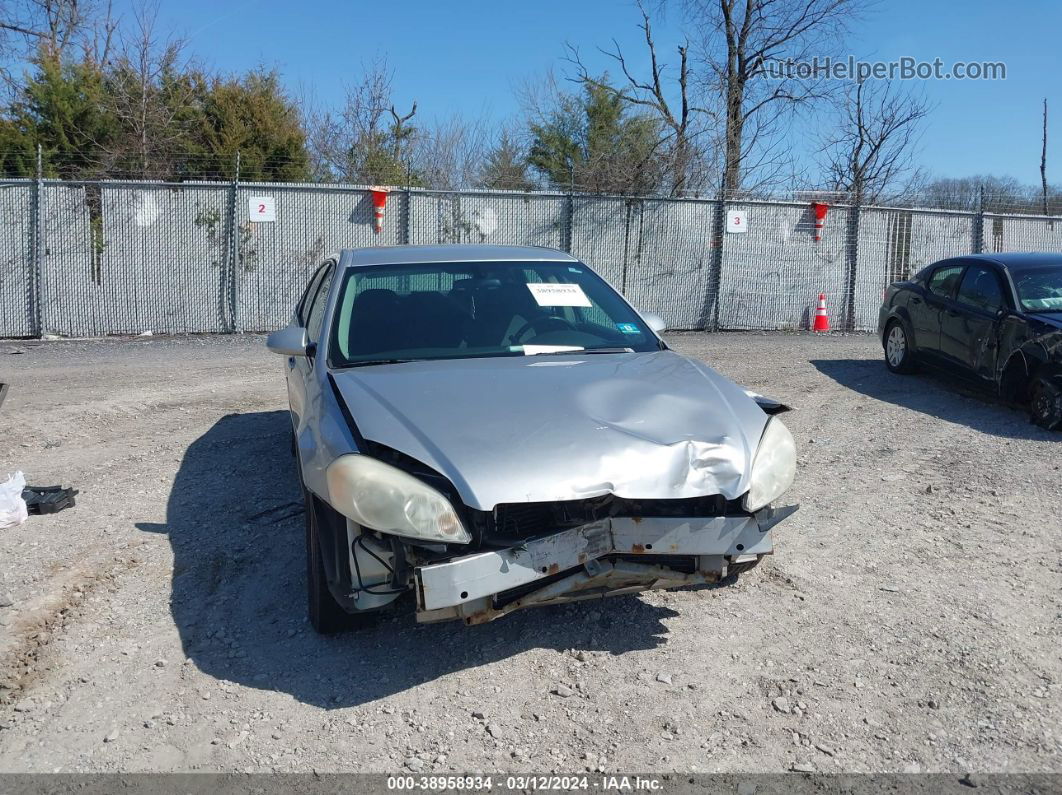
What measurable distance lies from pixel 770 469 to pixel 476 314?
1.91 meters

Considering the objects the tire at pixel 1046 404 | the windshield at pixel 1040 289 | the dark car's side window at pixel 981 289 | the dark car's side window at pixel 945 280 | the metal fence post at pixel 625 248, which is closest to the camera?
the tire at pixel 1046 404

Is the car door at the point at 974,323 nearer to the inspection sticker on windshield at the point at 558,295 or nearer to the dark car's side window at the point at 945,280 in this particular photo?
the dark car's side window at the point at 945,280

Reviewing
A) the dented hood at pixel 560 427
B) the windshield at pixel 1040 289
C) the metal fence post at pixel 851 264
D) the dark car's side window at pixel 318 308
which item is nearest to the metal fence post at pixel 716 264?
the metal fence post at pixel 851 264

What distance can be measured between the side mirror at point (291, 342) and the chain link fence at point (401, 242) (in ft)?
33.0

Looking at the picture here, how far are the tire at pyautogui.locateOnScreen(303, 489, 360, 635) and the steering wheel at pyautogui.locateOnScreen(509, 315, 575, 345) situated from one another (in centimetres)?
142

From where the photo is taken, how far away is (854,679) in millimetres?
3648

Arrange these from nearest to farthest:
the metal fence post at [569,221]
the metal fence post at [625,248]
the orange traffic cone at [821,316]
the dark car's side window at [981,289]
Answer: the dark car's side window at [981,289], the metal fence post at [569,221], the metal fence post at [625,248], the orange traffic cone at [821,316]

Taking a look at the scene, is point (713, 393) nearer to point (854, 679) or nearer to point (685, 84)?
point (854, 679)

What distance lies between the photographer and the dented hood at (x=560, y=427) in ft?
11.1

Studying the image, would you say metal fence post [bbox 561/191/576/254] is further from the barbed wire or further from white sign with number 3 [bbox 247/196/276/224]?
white sign with number 3 [bbox 247/196/276/224]

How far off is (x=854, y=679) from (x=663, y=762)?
0.97 m

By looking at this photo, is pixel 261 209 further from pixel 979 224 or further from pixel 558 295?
pixel 979 224

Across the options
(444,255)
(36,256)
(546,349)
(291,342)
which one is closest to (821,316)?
(444,255)

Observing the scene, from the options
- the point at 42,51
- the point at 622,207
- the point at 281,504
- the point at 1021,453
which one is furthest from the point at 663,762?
the point at 42,51
